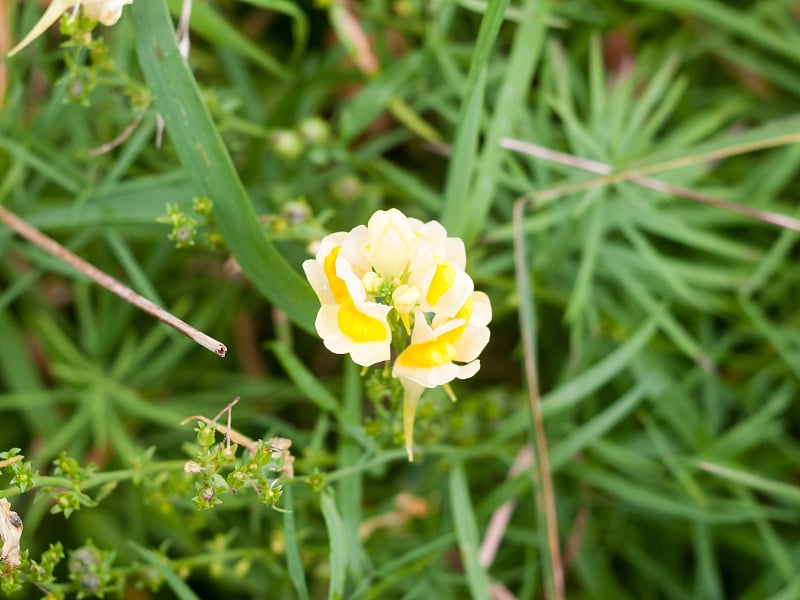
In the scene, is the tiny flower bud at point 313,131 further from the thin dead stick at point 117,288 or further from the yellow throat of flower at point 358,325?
the yellow throat of flower at point 358,325

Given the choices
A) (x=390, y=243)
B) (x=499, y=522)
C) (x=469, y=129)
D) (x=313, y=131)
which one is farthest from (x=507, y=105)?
(x=499, y=522)

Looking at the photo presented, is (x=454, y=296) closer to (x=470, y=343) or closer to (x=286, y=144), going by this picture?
(x=470, y=343)

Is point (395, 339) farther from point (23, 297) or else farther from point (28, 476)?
point (23, 297)

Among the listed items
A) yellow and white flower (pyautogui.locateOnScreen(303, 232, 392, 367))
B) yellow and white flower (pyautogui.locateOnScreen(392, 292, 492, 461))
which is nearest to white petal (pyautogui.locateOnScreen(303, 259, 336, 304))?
yellow and white flower (pyautogui.locateOnScreen(303, 232, 392, 367))

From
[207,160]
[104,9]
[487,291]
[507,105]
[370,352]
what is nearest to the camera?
[370,352]

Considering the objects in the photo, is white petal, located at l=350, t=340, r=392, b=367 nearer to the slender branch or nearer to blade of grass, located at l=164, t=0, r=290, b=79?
the slender branch

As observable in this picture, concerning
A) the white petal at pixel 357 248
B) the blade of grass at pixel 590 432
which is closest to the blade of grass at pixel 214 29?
the white petal at pixel 357 248
